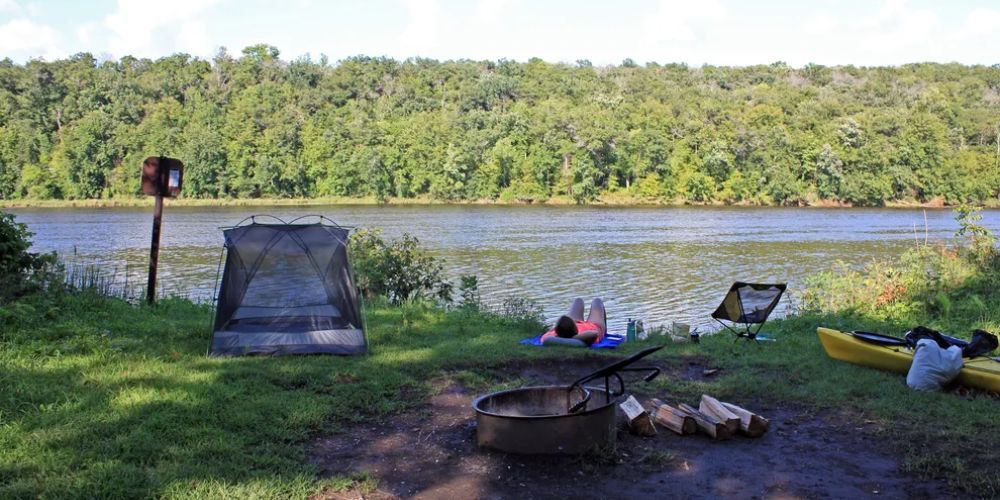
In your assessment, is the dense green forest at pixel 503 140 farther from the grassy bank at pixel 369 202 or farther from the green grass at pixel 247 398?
the green grass at pixel 247 398

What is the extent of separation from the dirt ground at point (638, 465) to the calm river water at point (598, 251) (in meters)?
6.62

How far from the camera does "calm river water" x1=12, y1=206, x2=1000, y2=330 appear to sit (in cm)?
1596

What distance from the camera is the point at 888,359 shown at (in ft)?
21.6

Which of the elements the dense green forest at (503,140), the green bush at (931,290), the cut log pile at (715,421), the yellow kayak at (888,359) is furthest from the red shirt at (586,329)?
the dense green forest at (503,140)

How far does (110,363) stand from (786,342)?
21.7 feet

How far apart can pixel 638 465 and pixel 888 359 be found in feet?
10.9

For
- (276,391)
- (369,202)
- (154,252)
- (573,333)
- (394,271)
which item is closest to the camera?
(276,391)

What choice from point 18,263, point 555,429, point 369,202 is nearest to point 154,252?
point 18,263

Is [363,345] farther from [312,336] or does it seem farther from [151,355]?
[151,355]

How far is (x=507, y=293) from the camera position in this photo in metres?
15.7

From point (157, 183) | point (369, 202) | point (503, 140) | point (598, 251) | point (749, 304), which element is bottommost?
point (598, 251)

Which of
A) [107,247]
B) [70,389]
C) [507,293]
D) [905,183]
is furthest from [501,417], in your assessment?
[905,183]

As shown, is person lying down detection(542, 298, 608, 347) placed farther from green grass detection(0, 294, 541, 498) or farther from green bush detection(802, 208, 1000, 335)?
green bush detection(802, 208, 1000, 335)

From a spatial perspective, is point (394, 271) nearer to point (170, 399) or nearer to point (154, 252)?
point (154, 252)
